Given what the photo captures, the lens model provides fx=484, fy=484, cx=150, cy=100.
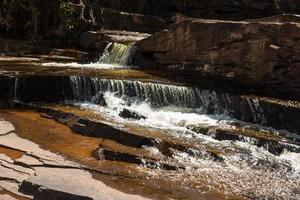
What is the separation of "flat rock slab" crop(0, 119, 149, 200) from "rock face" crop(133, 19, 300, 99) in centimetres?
748

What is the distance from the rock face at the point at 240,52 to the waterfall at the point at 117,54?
1533 millimetres

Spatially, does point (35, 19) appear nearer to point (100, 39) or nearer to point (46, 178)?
point (100, 39)

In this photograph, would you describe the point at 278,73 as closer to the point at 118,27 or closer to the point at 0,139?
the point at 0,139

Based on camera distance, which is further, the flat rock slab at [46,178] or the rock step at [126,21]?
the rock step at [126,21]

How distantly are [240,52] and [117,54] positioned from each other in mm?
4865

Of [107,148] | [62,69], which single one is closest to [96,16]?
[62,69]

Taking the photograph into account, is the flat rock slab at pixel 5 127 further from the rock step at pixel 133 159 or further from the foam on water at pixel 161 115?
the foam on water at pixel 161 115

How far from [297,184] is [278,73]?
230 inches

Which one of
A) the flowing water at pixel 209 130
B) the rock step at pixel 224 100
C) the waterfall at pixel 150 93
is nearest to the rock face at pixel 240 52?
the rock step at pixel 224 100

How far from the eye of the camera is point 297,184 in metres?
8.11

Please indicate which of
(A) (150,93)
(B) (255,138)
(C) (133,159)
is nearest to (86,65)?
(A) (150,93)

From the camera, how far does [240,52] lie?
13.9m

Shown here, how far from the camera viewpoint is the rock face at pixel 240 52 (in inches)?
522

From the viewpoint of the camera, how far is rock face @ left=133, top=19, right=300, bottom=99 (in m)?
13.3
